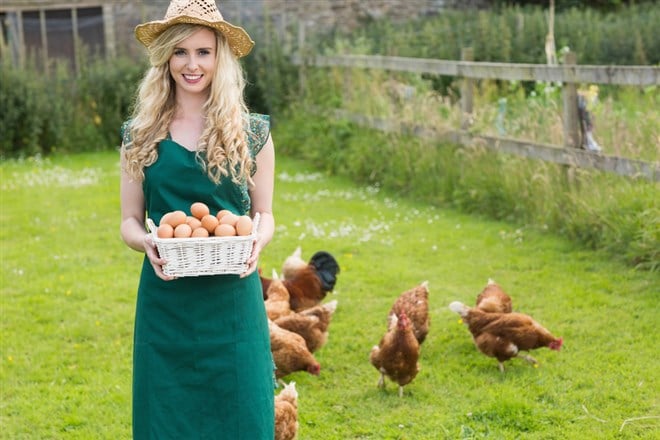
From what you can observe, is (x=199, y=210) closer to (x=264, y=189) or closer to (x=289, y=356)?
(x=264, y=189)

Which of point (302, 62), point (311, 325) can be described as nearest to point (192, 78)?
point (311, 325)

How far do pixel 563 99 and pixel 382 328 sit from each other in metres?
3.53

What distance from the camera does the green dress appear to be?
148 inches

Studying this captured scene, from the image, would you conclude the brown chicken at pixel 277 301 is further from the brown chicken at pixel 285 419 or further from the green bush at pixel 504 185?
the green bush at pixel 504 185

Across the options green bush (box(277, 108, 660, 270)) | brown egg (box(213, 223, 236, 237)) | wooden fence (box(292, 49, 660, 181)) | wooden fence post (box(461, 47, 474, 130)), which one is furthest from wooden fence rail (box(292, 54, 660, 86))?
brown egg (box(213, 223, 236, 237))

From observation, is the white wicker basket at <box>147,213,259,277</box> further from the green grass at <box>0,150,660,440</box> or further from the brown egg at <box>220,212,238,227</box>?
the green grass at <box>0,150,660,440</box>

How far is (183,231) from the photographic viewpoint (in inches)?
139

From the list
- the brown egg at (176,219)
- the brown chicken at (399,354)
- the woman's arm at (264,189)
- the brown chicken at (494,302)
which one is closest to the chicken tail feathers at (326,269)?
the brown chicken at (494,302)

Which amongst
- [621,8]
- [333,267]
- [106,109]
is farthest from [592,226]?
[621,8]

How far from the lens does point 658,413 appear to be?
5.57 meters

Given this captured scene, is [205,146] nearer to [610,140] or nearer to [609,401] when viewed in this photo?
[609,401]

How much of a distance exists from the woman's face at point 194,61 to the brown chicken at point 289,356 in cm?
263

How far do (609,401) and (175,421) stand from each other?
303cm

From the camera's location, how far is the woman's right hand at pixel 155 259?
11.8 feet
